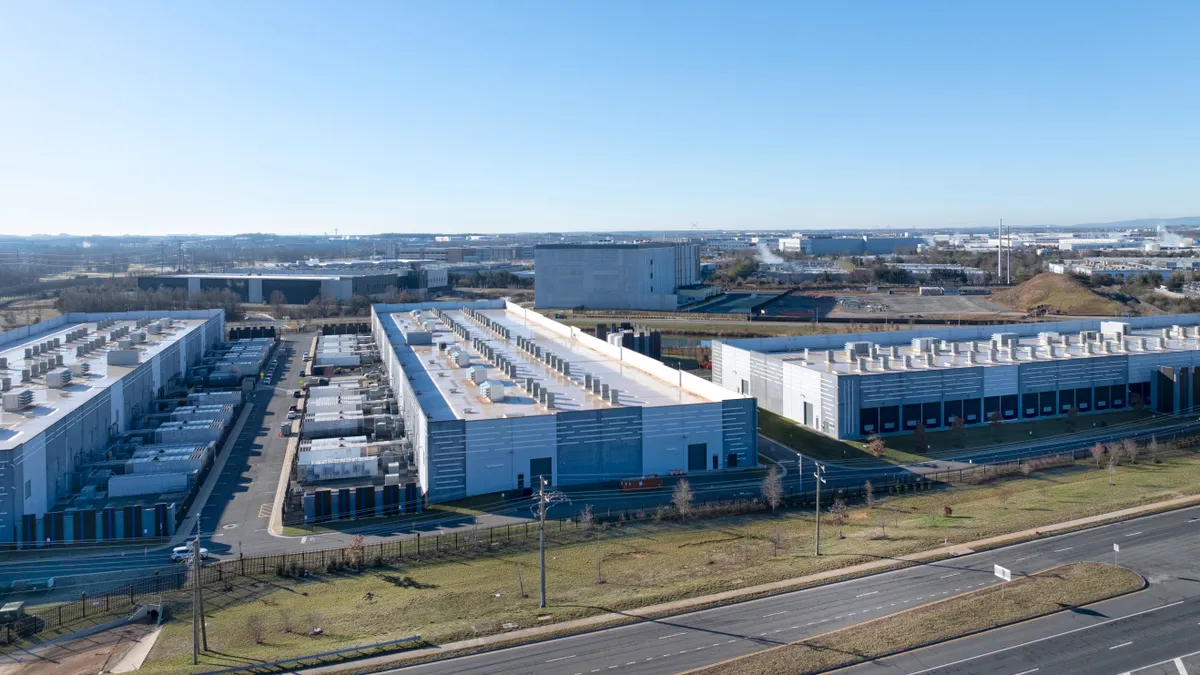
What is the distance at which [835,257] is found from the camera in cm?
19038

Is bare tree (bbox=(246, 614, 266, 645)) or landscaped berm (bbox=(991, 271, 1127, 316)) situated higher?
landscaped berm (bbox=(991, 271, 1127, 316))

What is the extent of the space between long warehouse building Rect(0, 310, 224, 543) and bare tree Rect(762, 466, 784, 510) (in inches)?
748

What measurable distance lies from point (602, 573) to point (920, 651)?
8163mm

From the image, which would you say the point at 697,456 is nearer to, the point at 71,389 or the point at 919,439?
the point at 919,439

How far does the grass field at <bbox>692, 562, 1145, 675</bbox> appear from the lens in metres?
17.9

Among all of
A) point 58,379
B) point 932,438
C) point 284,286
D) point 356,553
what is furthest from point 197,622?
point 284,286

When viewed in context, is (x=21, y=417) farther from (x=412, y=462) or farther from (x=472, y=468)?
(x=472, y=468)

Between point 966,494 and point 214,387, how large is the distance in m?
40.3

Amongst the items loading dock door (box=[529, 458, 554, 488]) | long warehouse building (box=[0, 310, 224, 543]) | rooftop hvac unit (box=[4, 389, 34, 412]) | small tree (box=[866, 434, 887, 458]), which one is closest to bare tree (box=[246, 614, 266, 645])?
long warehouse building (box=[0, 310, 224, 543])

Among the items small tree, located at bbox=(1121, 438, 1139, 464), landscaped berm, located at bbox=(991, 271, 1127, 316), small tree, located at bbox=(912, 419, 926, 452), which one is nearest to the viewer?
small tree, located at bbox=(1121, 438, 1139, 464)

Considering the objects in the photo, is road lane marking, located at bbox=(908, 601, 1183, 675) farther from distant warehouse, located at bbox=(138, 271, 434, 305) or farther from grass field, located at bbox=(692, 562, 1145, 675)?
distant warehouse, located at bbox=(138, 271, 434, 305)

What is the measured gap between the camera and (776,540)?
83.6 feet

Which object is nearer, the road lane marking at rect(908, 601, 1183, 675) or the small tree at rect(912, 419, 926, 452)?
the road lane marking at rect(908, 601, 1183, 675)

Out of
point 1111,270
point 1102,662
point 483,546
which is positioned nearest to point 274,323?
point 483,546
